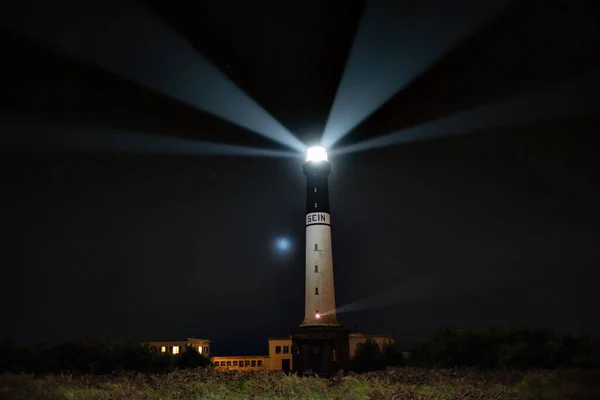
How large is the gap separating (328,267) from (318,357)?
19.2 feet

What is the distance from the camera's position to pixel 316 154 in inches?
1603

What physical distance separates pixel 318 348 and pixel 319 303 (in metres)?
2.84

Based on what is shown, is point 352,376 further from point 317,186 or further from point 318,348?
point 317,186

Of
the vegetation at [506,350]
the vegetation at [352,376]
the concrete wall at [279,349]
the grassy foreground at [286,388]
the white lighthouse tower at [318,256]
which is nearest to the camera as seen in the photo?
the grassy foreground at [286,388]

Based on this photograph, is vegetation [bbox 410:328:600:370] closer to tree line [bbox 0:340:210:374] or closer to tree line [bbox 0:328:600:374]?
tree line [bbox 0:328:600:374]

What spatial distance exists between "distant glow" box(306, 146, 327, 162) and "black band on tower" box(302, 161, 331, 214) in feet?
1.23

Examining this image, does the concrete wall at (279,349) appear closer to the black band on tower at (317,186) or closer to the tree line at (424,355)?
the tree line at (424,355)

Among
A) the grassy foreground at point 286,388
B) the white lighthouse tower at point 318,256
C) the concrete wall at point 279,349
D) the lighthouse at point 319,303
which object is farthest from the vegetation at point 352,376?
the concrete wall at point 279,349

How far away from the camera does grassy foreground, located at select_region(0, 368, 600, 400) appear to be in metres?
13.5

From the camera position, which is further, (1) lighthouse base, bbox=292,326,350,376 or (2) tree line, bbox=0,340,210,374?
(1) lighthouse base, bbox=292,326,350,376

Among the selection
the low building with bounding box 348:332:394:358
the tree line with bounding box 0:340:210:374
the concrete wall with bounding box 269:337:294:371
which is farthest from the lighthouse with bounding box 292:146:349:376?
the concrete wall with bounding box 269:337:294:371

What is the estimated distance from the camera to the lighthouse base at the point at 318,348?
117 feet

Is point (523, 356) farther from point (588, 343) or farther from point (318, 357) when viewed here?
point (318, 357)

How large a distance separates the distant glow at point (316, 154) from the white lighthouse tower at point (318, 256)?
755mm
